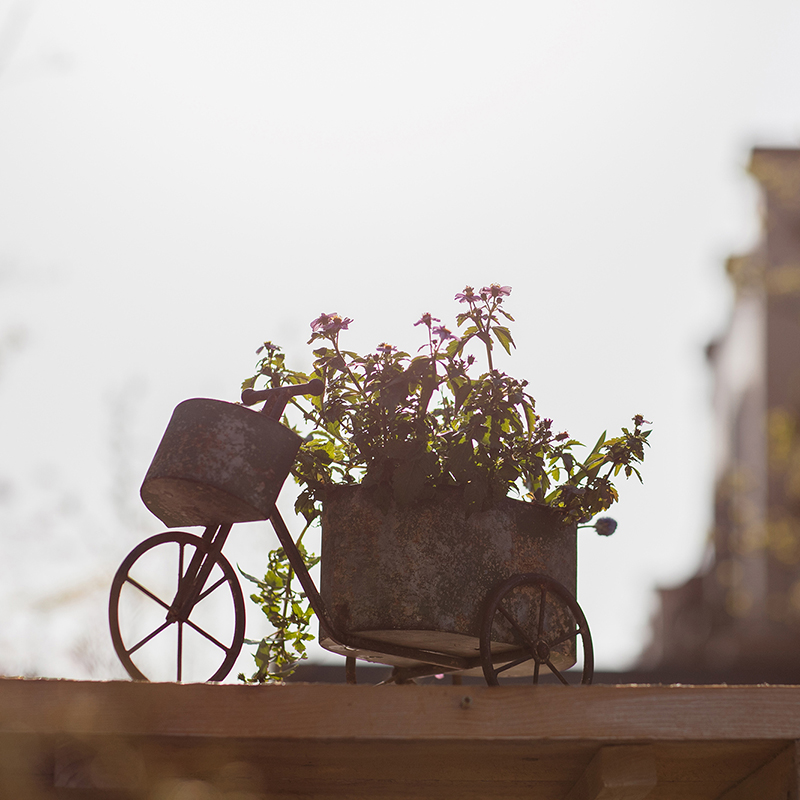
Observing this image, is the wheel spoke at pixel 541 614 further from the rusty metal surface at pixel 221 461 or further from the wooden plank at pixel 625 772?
the rusty metal surface at pixel 221 461

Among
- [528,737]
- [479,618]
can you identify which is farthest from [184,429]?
[528,737]

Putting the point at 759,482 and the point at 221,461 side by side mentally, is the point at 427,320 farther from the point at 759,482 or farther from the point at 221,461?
the point at 759,482

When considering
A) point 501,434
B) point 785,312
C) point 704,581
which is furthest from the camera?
point 704,581

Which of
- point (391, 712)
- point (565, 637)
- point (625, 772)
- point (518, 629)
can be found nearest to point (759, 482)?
point (565, 637)

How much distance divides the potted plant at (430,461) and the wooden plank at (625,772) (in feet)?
1.17

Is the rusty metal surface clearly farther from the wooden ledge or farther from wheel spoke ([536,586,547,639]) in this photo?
wheel spoke ([536,586,547,639])

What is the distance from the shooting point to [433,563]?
1.90 metres

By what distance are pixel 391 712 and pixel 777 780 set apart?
2.46 ft

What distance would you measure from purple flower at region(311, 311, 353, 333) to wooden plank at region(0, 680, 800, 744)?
0.76 metres

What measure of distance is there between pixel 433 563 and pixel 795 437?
8.25 meters

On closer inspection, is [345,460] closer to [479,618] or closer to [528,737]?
[479,618]

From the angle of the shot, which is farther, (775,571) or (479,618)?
(775,571)

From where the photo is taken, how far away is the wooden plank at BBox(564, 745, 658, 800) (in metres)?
1.73

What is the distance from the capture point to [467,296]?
2.14 meters
